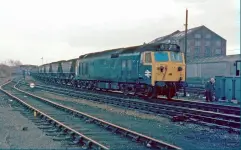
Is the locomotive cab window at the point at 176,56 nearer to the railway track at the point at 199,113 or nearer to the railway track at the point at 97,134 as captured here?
the railway track at the point at 199,113

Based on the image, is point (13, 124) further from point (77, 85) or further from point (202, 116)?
point (77, 85)

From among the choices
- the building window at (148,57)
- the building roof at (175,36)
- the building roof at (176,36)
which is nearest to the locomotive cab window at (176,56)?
the building window at (148,57)

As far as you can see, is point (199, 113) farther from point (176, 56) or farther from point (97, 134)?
point (176, 56)

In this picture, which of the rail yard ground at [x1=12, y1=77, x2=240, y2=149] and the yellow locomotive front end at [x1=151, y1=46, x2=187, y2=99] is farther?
the yellow locomotive front end at [x1=151, y1=46, x2=187, y2=99]

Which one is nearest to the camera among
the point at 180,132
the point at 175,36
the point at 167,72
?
the point at 180,132

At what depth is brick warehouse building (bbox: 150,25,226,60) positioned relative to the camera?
7588 centimetres

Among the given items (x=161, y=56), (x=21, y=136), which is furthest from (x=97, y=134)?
(x=161, y=56)

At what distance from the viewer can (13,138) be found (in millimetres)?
10164

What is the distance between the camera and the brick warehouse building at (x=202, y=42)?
249 feet

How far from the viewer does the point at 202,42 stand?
252 feet

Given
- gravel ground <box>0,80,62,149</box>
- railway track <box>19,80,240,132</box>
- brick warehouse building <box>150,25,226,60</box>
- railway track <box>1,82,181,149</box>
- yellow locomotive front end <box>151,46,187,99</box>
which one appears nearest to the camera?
railway track <box>1,82,181,149</box>

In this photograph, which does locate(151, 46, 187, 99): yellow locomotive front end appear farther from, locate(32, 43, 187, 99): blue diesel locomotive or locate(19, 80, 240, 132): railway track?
locate(19, 80, 240, 132): railway track

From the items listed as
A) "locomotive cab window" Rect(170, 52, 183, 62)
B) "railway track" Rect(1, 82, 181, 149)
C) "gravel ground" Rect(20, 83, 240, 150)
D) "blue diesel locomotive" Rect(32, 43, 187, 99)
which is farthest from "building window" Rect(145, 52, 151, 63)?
"railway track" Rect(1, 82, 181, 149)

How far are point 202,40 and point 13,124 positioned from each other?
67731mm
